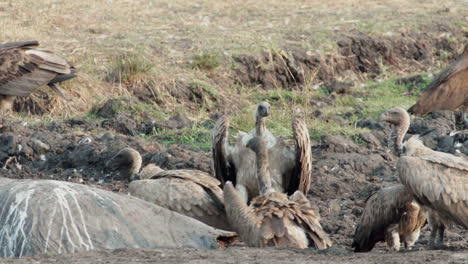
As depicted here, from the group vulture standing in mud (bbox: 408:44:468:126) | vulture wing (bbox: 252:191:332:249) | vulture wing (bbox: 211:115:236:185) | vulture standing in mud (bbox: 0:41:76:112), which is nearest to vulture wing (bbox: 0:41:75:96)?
vulture standing in mud (bbox: 0:41:76:112)

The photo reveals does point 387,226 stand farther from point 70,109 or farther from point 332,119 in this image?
point 70,109

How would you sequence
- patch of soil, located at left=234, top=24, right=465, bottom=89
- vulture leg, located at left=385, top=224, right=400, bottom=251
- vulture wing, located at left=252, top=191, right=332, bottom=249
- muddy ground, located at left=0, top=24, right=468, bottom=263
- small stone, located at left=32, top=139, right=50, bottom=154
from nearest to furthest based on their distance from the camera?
muddy ground, located at left=0, top=24, right=468, bottom=263 → vulture wing, located at left=252, top=191, right=332, bottom=249 → vulture leg, located at left=385, top=224, right=400, bottom=251 → small stone, located at left=32, top=139, right=50, bottom=154 → patch of soil, located at left=234, top=24, right=465, bottom=89

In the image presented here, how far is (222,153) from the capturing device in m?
7.43

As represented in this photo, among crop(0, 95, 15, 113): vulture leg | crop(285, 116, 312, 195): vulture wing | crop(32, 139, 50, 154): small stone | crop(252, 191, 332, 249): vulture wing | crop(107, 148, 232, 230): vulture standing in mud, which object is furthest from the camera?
crop(0, 95, 15, 113): vulture leg

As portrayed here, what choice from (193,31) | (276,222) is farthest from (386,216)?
(193,31)

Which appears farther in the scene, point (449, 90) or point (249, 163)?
point (449, 90)

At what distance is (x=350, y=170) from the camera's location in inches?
322

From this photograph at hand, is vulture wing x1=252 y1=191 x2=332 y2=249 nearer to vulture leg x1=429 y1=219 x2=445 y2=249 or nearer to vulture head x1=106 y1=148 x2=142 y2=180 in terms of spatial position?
vulture leg x1=429 y1=219 x2=445 y2=249

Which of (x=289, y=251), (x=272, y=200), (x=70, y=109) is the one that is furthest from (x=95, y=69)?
(x=289, y=251)

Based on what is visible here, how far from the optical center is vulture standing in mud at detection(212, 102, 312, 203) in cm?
737

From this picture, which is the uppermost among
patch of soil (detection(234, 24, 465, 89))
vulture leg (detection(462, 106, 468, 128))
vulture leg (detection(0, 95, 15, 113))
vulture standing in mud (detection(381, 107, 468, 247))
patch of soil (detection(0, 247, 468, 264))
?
vulture standing in mud (detection(381, 107, 468, 247))

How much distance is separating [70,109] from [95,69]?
1.08m

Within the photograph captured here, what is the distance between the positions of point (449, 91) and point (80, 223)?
5.03m

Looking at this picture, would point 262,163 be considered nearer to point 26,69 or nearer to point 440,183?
point 440,183
